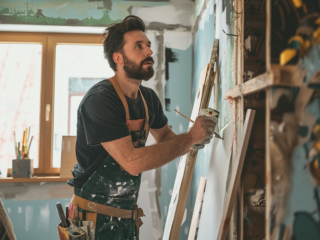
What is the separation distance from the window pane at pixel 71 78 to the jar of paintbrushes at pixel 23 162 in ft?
0.96

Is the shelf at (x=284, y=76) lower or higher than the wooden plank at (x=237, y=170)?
higher

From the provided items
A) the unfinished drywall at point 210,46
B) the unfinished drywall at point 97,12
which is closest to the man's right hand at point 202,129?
the unfinished drywall at point 210,46

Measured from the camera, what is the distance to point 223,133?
143 centimetres

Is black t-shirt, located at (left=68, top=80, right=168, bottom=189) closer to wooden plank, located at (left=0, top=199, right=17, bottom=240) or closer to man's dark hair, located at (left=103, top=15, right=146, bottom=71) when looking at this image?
man's dark hair, located at (left=103, top=15, right=146, bottom=71)

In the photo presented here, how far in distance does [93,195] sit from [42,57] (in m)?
2.00

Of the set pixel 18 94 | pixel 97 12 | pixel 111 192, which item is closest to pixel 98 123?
pixel 111 192

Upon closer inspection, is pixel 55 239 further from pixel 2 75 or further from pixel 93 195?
pixel 2 75

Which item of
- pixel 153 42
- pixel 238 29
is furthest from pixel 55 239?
pixel 238 29

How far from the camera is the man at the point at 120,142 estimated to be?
1.27 m

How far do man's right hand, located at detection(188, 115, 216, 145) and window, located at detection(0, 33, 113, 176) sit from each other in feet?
6.19

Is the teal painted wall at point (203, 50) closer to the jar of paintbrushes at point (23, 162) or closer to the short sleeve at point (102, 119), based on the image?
the short sleeve at point (102, 119)

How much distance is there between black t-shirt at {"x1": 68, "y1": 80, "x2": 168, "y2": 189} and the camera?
1.25 metres

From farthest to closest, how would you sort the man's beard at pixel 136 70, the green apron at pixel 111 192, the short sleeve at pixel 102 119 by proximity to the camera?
1. the man's beard at pixel 136 70
2. the green apron at pixel 111 192
3. the short sleeve at pixel 102 119

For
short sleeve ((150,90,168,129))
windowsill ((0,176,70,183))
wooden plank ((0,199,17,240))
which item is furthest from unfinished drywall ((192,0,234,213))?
windowsill ((0,176,70,183))
